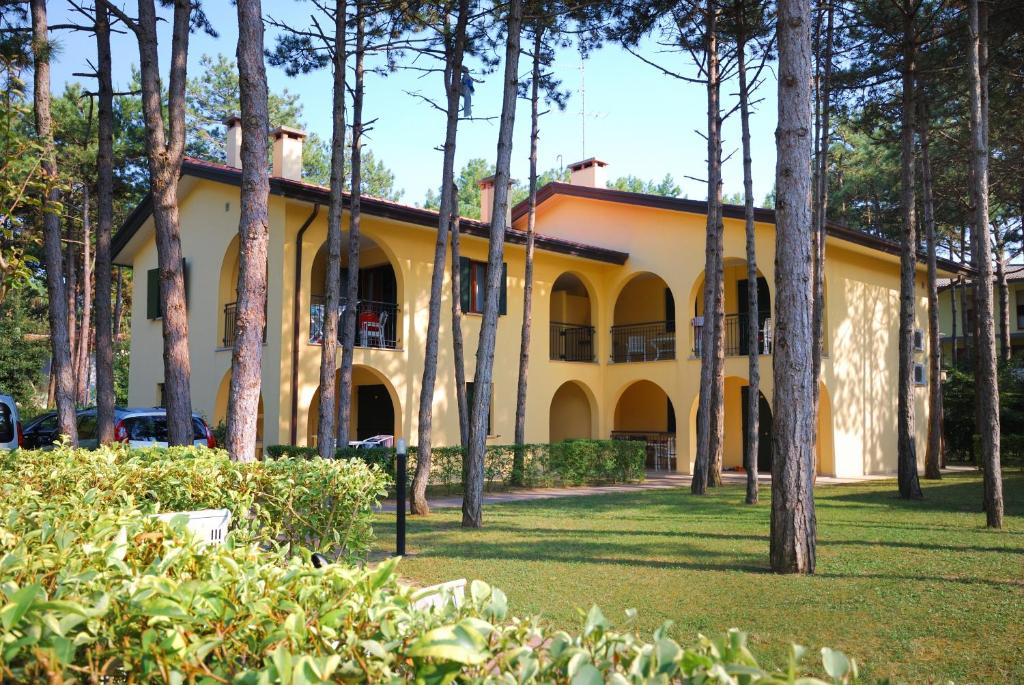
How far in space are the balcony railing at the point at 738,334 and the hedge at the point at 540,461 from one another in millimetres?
3794

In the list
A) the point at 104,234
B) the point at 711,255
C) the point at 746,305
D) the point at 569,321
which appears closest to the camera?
the point at 104,234

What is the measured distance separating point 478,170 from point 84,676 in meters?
54.1

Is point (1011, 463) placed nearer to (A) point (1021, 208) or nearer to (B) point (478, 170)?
(A) point (1021, 208)

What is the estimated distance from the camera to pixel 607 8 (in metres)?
14.0

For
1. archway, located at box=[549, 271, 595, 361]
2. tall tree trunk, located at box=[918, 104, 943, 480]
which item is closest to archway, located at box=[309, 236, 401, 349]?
archway, located at box=[549, 271, 595, 361]

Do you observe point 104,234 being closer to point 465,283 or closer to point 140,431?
point 140,431

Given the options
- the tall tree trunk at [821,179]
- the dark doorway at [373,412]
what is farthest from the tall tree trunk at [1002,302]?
the dark doorway at [373,412]

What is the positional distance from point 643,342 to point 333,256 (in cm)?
1188

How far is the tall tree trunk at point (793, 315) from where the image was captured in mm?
7402

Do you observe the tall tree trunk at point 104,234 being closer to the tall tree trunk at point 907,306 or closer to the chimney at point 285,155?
the chimney at point 285,155

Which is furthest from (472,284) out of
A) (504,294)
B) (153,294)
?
(153,294)

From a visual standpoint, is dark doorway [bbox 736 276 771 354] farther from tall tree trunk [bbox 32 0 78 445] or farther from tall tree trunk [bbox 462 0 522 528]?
tall tree trunk [bbox 32 0 78 445]

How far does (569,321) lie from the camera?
24.9 m

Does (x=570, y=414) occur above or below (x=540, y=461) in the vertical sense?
above
